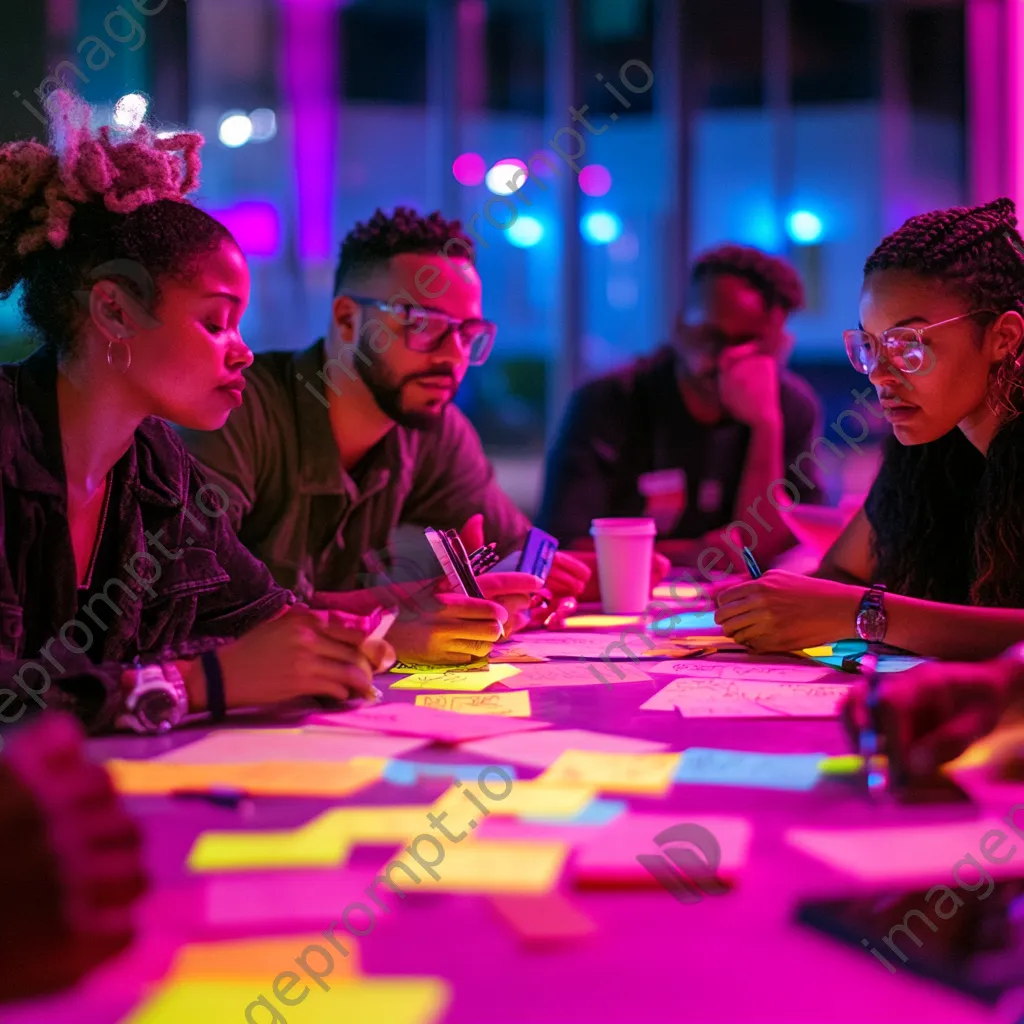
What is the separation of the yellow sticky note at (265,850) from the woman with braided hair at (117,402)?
1.58 ft

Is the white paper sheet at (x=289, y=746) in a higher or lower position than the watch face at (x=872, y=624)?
lower

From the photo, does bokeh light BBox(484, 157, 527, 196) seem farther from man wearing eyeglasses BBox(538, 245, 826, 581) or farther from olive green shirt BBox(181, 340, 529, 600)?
olive green shirt BBox(181, 340, 529, 600)

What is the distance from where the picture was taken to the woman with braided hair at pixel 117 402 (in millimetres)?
1496

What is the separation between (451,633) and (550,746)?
0.52 metres

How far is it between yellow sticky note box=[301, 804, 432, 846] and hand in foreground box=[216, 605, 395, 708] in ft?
1.25

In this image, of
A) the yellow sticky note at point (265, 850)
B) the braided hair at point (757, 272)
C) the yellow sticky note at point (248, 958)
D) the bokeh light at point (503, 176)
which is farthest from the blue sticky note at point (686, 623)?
the bokeh light at point (503, 176)

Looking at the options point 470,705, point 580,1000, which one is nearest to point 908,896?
point 580,1000

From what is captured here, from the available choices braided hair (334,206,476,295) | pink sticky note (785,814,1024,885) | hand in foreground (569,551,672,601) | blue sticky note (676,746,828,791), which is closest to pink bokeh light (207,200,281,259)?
braided hair (334,206,476,295)

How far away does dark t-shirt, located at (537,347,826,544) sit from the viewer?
10.5ft

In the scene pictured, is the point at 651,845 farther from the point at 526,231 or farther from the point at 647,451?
the point at 526,231

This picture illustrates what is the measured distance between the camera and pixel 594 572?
2369 mm

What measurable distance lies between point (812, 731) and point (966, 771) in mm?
211

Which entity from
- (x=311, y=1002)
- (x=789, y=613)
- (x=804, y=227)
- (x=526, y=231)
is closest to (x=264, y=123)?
(x=526, y=231)

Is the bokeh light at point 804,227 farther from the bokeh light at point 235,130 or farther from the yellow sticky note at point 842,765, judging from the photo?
the yellow sticky note at point 842,765
